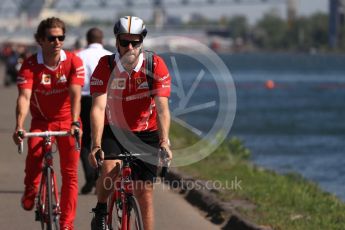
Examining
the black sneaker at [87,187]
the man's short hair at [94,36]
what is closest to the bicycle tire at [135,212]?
the black sneaker at [87,187]

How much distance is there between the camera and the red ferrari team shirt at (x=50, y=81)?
10.2 meters

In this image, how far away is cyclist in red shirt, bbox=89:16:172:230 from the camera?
8703mm

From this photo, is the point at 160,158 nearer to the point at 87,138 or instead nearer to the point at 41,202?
the point at 41,202

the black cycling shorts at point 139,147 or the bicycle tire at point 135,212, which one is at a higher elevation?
the black cycling shorts at point 139,147

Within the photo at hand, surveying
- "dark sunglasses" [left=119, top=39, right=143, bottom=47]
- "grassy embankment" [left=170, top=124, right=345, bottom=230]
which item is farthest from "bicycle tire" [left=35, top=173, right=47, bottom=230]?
"grassy embankment" [left=170, top=124, right=345, bottom=230]

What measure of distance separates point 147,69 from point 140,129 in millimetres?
461

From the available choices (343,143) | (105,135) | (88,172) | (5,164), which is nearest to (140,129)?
(105,135)

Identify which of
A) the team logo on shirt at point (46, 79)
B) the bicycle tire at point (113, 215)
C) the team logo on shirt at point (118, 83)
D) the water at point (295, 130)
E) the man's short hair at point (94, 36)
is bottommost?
the water at point (295, 130)

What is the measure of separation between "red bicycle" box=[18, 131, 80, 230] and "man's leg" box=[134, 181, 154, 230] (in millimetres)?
1202

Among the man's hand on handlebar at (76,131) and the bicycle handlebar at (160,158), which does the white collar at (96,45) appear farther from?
the bicycle handlebar at (160,158)

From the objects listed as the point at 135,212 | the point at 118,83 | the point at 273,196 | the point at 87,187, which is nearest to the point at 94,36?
the point at 87,187

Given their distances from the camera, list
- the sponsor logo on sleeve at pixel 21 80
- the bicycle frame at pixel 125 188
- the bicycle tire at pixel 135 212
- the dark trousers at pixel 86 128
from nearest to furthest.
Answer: the bicycle tire at pixel 135 212 < the bicycle frame at pixel 125 188 < the sponsor logo on sleeve at pixel 21 80 < the dark trousers at pixel 86 128

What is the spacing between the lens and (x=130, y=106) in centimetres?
895

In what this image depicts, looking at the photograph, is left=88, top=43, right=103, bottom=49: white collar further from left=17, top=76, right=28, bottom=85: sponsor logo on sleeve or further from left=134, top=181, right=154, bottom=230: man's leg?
left=134, top=181, right=154, bottom=230: man's leg
